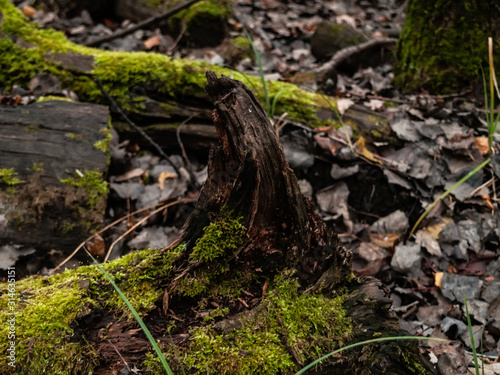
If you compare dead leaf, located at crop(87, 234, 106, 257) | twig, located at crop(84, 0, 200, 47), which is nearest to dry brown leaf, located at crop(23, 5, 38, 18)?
twig, located at crop(84, 0, 200, 47)

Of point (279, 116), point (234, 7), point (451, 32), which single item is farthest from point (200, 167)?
point (234, 7)

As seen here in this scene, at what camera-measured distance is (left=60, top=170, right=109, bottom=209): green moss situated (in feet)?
8.50

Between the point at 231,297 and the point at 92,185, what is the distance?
5.25 feet

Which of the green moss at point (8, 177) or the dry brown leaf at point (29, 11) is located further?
the dry brown leaf at point (29, 11)

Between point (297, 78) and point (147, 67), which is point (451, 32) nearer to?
point (297, 78)

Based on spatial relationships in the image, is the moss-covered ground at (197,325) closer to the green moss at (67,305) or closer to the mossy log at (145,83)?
the green moss at (67,305)

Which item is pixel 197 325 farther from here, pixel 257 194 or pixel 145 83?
pixel 145 83

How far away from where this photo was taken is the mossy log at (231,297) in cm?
129

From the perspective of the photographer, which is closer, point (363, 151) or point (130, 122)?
point (363, 151)

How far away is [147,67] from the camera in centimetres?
336

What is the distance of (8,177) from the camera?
250 centimetres

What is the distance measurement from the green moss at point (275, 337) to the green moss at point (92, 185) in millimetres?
1590

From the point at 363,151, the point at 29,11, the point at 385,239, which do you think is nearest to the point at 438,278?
the point at 385,239

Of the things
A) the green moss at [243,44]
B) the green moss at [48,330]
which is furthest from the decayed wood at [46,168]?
the green moss at [243,44]
